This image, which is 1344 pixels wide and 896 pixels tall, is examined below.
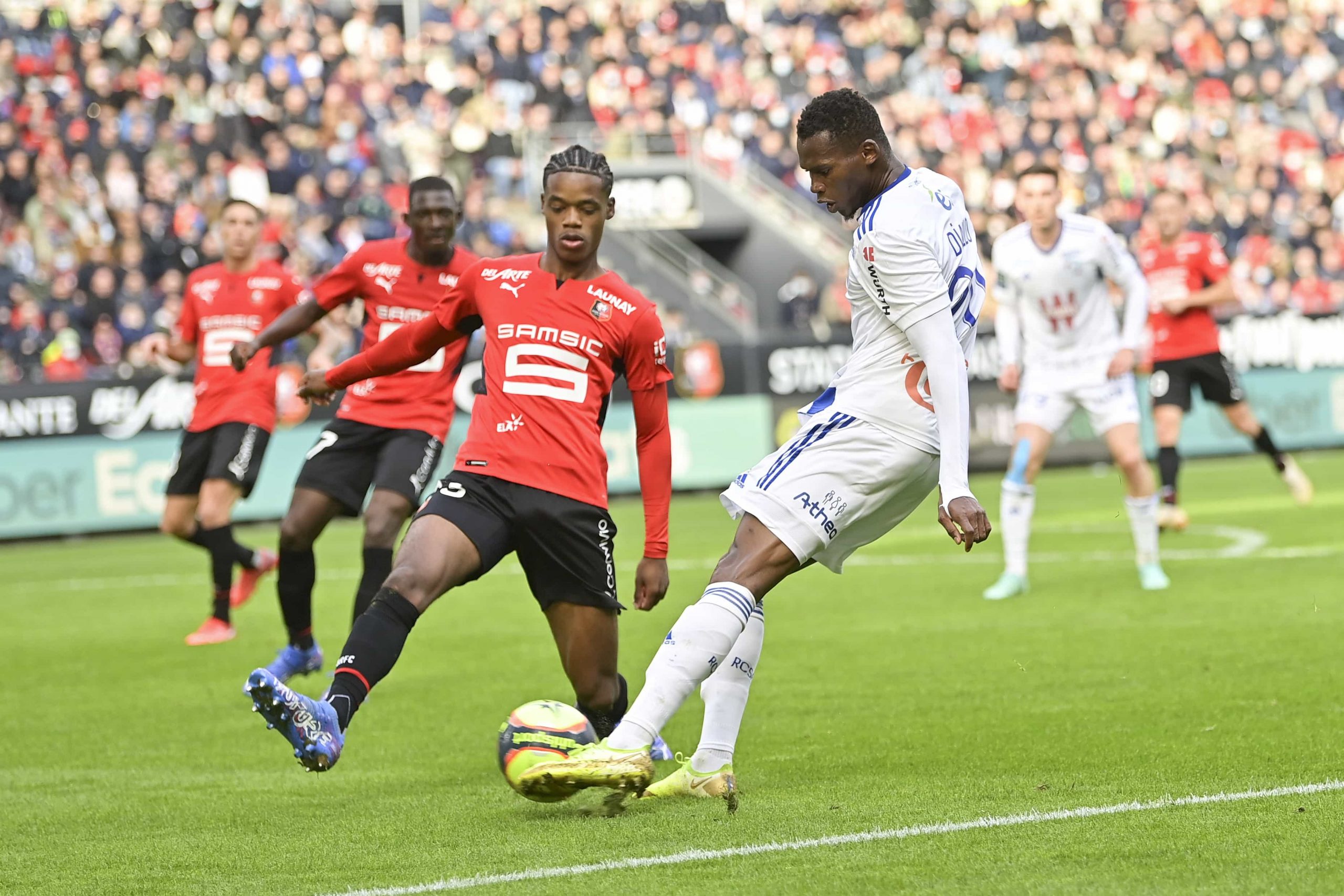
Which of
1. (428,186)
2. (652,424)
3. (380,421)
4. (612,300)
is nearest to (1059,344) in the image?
(428,186)

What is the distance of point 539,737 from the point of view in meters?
5.52

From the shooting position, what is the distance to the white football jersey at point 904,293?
211 inches

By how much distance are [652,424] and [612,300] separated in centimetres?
43

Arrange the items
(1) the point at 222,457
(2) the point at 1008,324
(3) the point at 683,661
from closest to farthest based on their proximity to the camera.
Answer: (3) the point at 683,661 < (1) the point at 222,457 < (2) the point at 1008,324

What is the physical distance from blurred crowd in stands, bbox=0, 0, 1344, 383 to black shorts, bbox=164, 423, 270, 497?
29.3 ft

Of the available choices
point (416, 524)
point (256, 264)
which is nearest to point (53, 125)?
point (256, 264)

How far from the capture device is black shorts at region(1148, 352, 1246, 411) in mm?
14805

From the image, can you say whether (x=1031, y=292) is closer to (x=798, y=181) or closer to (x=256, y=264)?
(x=256, y=264)

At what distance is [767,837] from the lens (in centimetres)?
504

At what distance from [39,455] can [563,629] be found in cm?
1415

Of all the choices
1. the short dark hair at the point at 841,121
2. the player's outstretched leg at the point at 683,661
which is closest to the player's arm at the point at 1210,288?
the short dark hair at the point at 841,121

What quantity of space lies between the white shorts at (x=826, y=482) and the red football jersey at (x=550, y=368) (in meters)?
0.57

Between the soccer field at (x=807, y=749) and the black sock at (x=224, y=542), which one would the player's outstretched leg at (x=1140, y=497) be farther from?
the black sock at (x=224, y=542)

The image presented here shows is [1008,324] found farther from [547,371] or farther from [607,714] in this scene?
[547,371]
